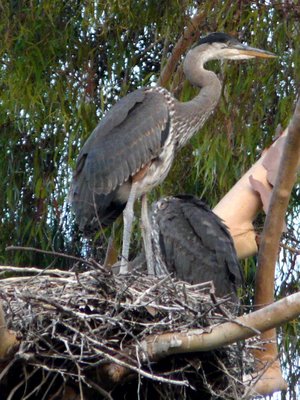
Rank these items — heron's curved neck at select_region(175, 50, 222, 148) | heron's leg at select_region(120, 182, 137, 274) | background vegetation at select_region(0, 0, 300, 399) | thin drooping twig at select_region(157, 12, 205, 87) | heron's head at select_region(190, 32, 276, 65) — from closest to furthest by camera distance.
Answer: heron's leg at select_region(120, 182, 137, 274) < heron's curved neck at select_region(175, 50, 222, 148) < heron's head at select_region(190, 32, 276, 65) < background vegetation at select_region(0, 0, 300, 399) < thin drooping twig at select_region(157, 12, 205, 87)

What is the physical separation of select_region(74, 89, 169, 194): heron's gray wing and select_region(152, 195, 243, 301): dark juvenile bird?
0.20m

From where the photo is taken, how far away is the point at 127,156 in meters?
5.38

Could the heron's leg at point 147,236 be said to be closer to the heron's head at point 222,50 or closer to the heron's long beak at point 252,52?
the heron's head at point 222,50

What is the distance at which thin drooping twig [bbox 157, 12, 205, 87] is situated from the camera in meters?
6.46

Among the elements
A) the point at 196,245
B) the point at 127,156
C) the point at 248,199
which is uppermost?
the point at 127,156

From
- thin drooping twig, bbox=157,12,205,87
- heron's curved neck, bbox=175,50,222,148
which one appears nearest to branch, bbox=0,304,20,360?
heron's curved neck, bbox=175,50,222,148

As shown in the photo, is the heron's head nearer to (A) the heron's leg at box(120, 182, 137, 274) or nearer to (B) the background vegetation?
(B) the background vegetation

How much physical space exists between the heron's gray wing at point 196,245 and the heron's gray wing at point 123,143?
23 centimetres

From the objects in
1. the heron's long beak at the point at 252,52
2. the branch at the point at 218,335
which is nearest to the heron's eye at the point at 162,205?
the heron's long beak at the point at 252,52

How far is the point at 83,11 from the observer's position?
6.52 m

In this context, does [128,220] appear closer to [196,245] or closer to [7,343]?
[196,245]

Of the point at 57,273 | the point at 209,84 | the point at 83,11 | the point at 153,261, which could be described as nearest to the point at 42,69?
the point at 83,11

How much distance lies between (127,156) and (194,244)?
→ 0.48 metres

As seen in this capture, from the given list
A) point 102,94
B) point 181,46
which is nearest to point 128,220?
point 102,94
